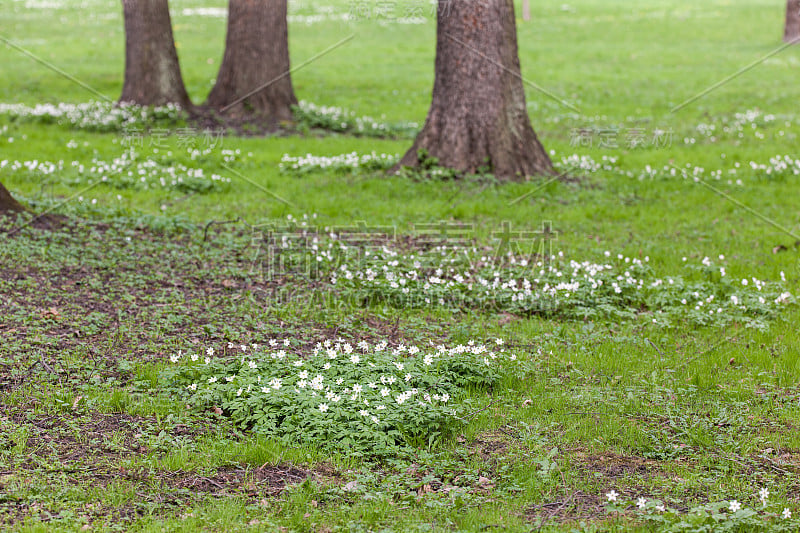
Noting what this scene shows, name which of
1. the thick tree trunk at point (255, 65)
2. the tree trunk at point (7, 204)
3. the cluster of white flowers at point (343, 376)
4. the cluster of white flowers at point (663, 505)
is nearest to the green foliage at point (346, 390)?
the cluster of white flowers at point (343, 376)

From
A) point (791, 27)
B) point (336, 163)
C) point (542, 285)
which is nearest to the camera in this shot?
point (542, 285)

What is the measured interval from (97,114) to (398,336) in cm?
986

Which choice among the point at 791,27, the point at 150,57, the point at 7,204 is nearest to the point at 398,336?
the point at 7,204

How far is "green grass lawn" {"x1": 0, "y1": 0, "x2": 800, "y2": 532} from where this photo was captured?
3.96 meters

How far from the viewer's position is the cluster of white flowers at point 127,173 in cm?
1011

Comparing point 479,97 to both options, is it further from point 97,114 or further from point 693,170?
point 97,114

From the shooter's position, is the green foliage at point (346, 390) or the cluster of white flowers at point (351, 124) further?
the cluster of white flowers at point (351, 124)

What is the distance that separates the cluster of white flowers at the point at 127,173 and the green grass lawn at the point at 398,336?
5 centimetres

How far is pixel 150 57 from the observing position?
14102 mm

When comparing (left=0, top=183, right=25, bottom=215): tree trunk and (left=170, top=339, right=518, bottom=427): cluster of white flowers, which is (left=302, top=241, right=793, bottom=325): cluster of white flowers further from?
(left=0, top=183, right=25, bottom=215): tree trunk

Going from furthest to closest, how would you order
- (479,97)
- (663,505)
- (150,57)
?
(150,57) < (479,97) < (663,505)

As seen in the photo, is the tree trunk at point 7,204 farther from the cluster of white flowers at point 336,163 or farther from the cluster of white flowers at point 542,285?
the cluster of white flowers at point 336,163

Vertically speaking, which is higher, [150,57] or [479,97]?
[150,57]

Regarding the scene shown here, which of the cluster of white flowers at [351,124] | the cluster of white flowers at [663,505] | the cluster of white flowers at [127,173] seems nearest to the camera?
the cluster of white flowers at [663,505]
